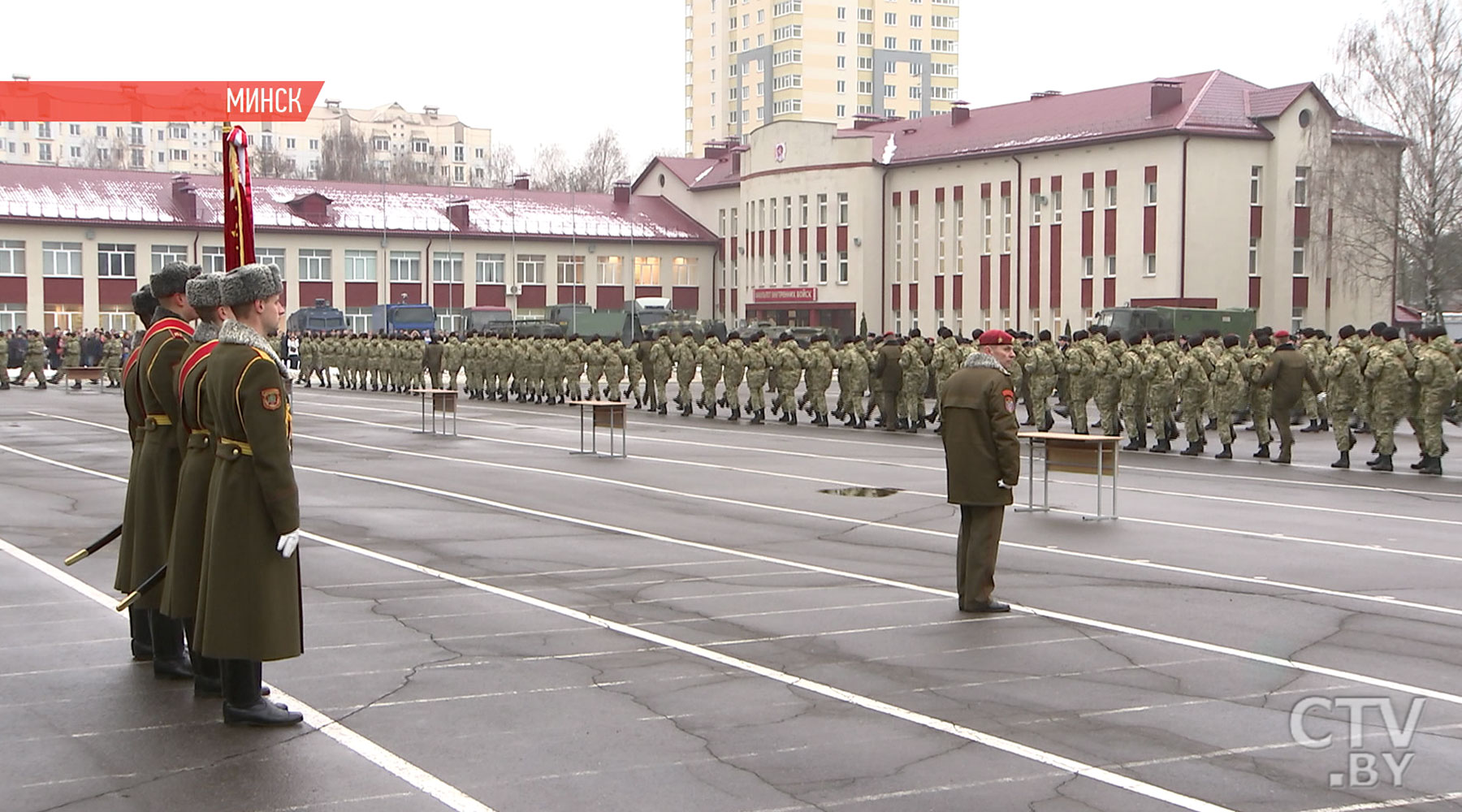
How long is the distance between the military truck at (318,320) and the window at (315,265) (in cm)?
459

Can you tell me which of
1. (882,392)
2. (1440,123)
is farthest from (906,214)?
(882,392)

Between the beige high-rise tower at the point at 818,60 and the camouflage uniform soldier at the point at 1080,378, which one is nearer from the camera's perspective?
the camouflage uniform soldier at the point at 1080,378

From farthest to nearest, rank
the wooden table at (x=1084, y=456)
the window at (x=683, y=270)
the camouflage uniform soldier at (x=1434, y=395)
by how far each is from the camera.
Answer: the window at (x=683, y=270), the camouflage uniform soldier at (x=1434, y=395), the wooden table at (x=1084, y=456)

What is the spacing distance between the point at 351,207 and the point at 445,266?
5.43 m

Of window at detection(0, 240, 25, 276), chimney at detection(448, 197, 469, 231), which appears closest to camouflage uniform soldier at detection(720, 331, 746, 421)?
window at detection(0, 240, 25, 276)

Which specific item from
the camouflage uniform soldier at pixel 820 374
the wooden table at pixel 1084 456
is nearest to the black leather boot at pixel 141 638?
the wooden table at pixel 1084 456

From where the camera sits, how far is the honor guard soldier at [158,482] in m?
7.92

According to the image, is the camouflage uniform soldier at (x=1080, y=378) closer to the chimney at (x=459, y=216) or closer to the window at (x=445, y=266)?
the window at (x=445, y=266)

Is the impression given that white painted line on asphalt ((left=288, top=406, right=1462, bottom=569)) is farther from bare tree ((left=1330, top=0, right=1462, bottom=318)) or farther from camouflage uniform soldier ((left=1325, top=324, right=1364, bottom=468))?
bare tree ((left=1330, top=0, right=1462, bottom=318))

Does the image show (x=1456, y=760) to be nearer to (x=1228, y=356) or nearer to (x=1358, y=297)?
(x=1228, y=356)

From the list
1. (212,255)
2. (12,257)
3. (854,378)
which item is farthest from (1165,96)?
(12,257)

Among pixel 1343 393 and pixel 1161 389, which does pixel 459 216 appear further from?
pixel 1343 393

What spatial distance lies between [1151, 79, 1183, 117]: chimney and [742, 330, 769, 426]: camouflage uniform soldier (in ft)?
95.1
